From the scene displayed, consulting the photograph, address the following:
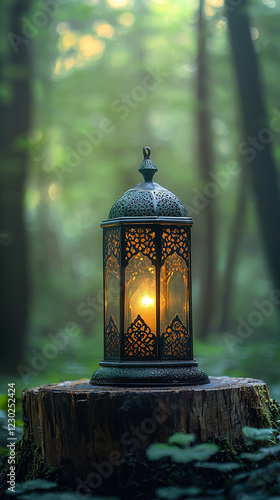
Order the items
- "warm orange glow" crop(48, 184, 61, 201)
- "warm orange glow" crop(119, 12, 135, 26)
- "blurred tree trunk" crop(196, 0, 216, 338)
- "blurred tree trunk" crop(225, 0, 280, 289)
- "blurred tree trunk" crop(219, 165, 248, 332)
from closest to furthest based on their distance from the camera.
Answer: "blurred tree trunk" crop(225, 0, 280, 289) < "blurred tree trunk" crop(196, 0, 216, 338) < "blurred tree trunk" crop(219, 165, 248, 332) < "warm orange glow" crop(119, 12, 135, 26) < "warm orange glow" crop(48, 184, 61, 201)

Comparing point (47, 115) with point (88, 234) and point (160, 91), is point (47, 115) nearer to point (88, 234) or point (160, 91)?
point (160, 91)

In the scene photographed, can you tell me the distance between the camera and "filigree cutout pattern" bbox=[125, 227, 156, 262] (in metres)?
4.39

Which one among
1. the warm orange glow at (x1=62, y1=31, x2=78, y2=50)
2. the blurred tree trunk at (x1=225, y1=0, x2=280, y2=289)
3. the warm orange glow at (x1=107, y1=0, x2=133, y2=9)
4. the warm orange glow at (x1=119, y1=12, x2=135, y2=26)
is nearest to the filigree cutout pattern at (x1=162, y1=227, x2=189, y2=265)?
the blurred tree trunk at (x1=225, y1=0, x2=280, y2=289)

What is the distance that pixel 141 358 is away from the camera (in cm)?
430

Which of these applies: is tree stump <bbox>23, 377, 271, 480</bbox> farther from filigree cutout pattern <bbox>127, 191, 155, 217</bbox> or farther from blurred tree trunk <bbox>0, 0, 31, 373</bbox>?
blurred tree trunk <bbox>0, 0, 31, 373</bbox>

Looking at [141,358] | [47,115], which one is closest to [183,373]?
[141,358]

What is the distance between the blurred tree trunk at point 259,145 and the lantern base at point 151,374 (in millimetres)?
5084

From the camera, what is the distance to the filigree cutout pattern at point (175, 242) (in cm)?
442

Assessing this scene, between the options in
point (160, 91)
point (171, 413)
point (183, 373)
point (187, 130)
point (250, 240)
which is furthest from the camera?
point (250, 240)

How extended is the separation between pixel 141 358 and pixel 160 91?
13633mm

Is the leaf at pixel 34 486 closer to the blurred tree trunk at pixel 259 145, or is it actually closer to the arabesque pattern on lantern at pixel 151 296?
the arabesque pattern on lantern at pixel 151 296

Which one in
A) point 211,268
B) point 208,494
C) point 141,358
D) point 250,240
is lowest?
point 208,494

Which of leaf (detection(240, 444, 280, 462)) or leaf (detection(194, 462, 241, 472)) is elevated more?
leaf (detection(240, 444, 280, 462))

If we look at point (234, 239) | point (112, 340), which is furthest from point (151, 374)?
point (234, 239)
